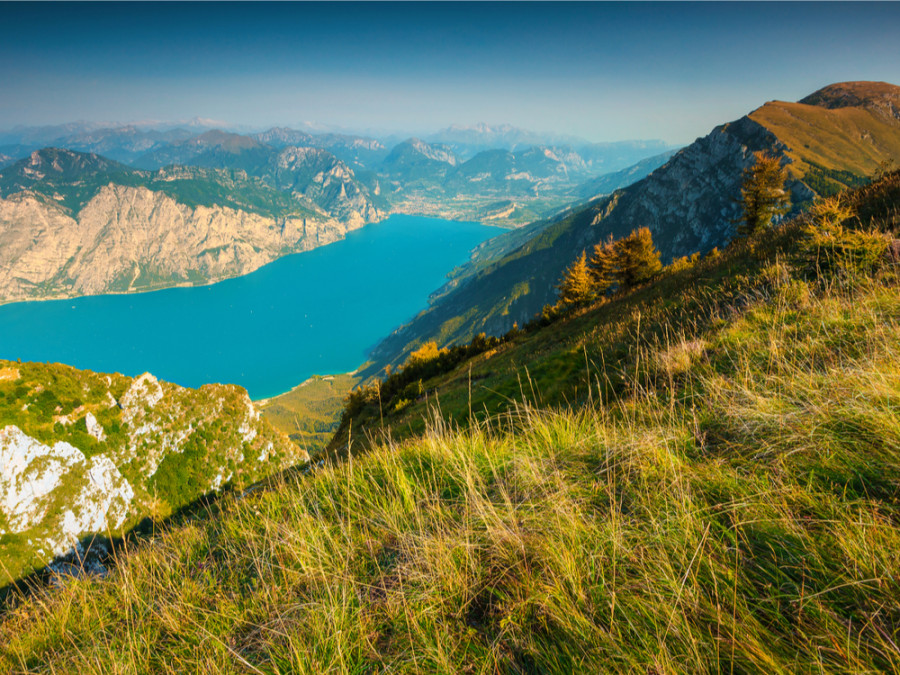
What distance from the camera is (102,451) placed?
149 feet

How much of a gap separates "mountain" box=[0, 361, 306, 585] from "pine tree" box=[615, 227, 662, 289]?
47.3 meters

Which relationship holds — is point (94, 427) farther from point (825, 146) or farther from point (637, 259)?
point (825, 146)

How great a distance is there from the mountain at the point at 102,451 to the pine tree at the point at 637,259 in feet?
155

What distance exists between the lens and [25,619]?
3611 mm

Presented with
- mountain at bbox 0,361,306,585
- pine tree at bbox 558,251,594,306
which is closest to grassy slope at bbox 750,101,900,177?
pine tree at bbox 558,251,594,306

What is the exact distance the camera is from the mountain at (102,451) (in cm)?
3997

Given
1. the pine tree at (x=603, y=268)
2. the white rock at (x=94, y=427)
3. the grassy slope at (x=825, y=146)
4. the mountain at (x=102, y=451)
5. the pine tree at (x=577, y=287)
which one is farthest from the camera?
the grassy slope at (x=825, y=146)

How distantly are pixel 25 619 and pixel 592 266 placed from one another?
167ft

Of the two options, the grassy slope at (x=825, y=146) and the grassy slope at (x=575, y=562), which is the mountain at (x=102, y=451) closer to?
the grassy slope at (x=575, y=562)

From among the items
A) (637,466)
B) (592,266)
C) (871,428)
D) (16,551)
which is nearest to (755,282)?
(871,428)

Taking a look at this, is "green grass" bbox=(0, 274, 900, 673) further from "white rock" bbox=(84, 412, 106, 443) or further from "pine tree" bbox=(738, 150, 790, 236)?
"white rock" bbox=(84, 412, 106, 443)

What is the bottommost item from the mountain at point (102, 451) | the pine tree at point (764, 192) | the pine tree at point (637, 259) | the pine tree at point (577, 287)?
the mountain at point (102, 451)

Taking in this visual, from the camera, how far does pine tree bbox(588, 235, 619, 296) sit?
4169cm

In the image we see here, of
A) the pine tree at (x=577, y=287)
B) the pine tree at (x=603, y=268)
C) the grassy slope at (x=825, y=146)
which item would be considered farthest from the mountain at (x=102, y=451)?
the grassy slope at (x=825, y=146)
